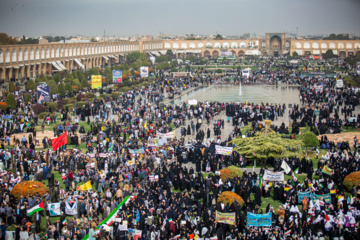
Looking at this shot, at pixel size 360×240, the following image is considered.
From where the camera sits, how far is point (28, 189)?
46.9 ft

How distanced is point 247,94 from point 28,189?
31.8m

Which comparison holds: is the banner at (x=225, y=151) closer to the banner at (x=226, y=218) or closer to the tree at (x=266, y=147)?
the tree at (x=266, y=147)

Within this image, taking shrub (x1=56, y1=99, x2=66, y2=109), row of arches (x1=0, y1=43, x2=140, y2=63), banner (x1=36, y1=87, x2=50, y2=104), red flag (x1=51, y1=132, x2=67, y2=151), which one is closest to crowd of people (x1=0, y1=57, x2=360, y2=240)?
red flag (x1=51, y1=132, x2=67, y2=151)

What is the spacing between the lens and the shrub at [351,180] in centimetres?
1555

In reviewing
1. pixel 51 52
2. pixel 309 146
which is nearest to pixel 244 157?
pixel 309 146

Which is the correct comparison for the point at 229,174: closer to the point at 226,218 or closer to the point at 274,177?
the point at 274,177

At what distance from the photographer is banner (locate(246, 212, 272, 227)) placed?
1221 cm

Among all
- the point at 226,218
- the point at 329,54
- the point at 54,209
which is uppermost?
the point at 329,54

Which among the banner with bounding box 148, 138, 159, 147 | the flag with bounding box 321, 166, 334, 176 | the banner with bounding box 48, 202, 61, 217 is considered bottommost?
the banner with bounding box 48, 202, 61, 217

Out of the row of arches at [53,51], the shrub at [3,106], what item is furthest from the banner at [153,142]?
the row of arches at [53,51]

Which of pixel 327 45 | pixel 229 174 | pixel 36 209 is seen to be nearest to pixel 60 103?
pixel 229 174

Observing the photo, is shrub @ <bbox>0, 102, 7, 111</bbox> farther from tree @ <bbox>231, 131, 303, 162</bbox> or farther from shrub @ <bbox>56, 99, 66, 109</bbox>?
tree @ <bbox>231, 131, 303, 162</bbox>

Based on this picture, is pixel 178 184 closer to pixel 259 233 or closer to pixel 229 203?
pixel 229 203

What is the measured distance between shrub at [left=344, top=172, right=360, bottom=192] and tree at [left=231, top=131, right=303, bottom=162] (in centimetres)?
325
